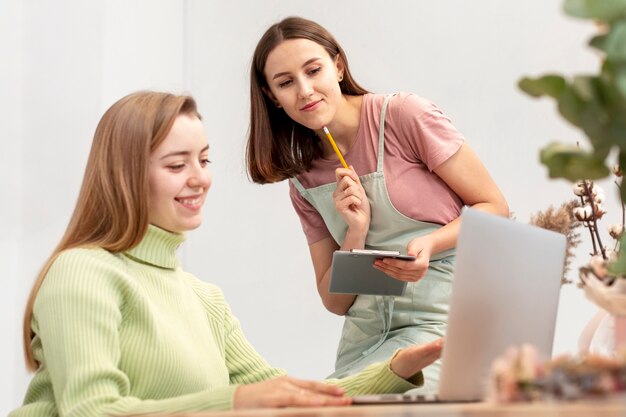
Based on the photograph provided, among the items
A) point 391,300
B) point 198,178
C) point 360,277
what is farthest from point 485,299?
point 391,300

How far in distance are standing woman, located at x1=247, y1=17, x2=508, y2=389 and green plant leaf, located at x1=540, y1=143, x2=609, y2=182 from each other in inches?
51.1

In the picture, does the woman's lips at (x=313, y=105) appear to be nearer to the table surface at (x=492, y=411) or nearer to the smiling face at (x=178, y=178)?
the smiling face at (x=178, y=178)

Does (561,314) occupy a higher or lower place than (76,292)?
lower

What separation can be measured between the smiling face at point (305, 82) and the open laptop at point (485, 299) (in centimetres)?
121

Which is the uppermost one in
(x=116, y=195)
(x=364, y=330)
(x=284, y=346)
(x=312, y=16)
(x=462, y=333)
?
(x=312, y=16)

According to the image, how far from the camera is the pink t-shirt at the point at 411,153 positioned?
238 centimetres

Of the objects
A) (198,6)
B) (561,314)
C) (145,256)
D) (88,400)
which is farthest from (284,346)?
(88,400)

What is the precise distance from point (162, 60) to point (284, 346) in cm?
118

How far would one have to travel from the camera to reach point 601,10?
0.88m

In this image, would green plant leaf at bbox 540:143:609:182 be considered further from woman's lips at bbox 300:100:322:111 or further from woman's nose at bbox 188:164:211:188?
woman's lips at bbox 300:100:322:111

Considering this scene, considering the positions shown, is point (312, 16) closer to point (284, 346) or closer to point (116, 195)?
point (284, 346)

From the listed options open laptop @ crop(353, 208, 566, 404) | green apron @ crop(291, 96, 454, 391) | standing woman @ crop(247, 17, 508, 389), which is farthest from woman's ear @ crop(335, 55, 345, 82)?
open laptop @ crop(353, 208, 566, 404)

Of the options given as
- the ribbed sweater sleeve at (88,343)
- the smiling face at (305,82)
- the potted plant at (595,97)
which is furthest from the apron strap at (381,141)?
the potted plant at (595,97)

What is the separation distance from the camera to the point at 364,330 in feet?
8.02
